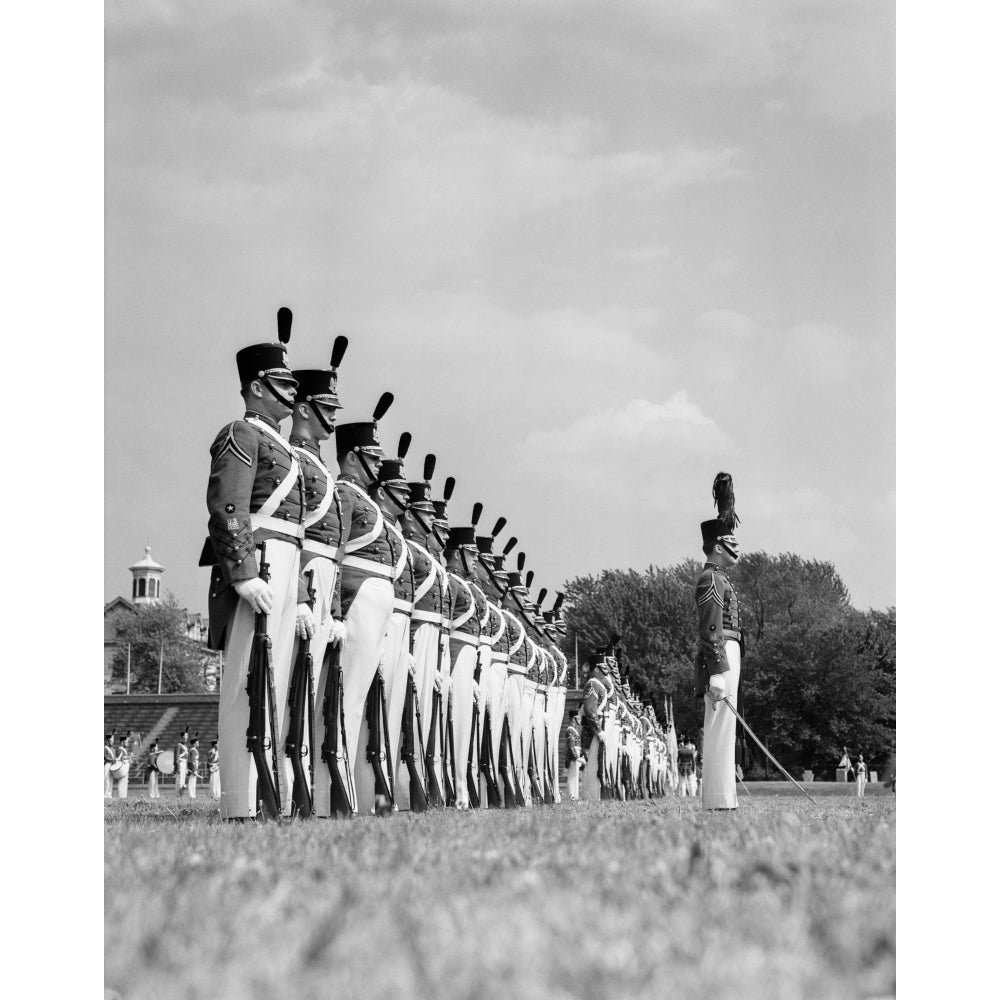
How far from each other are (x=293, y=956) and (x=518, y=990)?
1.78 feet

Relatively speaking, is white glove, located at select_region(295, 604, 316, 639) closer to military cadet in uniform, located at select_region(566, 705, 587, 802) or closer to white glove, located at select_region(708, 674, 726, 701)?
white glove, located at select_region(708, 674, 726, 701)

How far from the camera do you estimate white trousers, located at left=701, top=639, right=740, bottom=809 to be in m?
10.1

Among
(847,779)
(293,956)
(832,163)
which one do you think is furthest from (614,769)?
(293,956)

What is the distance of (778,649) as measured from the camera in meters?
35.3

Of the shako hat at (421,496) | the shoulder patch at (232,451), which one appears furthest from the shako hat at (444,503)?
the shoulder patch at (232,451)

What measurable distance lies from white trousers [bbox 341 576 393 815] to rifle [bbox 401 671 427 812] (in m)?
0.51

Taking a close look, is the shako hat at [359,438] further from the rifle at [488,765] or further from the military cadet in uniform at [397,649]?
the rifle at [488,765]

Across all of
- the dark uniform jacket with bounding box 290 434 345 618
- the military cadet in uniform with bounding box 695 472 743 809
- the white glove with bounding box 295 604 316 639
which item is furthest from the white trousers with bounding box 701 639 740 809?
the white glove with bounding box 295 604 316 639

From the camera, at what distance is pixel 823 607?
1603 inches

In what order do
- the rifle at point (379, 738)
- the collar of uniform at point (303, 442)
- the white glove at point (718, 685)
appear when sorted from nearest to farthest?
the collar of uniform at point (303, 442)
the rifle at point (379, 738)
the white glove at point (718, 685)

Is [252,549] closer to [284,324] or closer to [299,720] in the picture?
[299,720]

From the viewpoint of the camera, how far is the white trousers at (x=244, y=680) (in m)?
6.65
